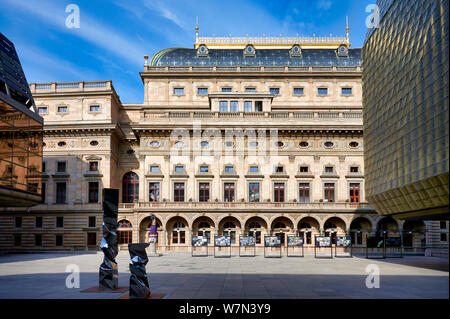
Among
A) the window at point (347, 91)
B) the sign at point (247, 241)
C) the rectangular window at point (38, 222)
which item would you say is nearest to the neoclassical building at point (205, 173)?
the rectangular window at point (38, 222)

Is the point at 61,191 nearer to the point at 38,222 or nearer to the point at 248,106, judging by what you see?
the point at 38,222

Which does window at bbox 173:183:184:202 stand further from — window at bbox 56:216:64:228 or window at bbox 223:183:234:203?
window at bbox 56:216:64:228

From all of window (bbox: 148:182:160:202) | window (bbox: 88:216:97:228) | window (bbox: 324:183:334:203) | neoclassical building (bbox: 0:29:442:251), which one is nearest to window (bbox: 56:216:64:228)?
neoclassical building (bbox: 0:29:442:251)

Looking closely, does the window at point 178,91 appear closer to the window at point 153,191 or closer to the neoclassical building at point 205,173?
the neoclassical building at point 205,173

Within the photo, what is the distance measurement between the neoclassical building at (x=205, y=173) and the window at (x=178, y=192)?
0.40 feet

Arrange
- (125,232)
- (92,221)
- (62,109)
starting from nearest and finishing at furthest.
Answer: (92,221) → (125,232) → (62,109)

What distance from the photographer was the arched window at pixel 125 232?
55.4 metres

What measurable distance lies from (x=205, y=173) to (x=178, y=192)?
161 inches

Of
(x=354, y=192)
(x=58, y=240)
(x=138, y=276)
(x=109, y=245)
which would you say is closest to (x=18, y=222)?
(x=58, y=240)

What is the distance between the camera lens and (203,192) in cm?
5462

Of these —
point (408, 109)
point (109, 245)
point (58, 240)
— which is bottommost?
point (58, 240)

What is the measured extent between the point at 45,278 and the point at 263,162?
34107 mm

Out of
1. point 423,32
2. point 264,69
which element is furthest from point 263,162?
point 423,32

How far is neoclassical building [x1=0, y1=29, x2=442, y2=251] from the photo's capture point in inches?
2078
